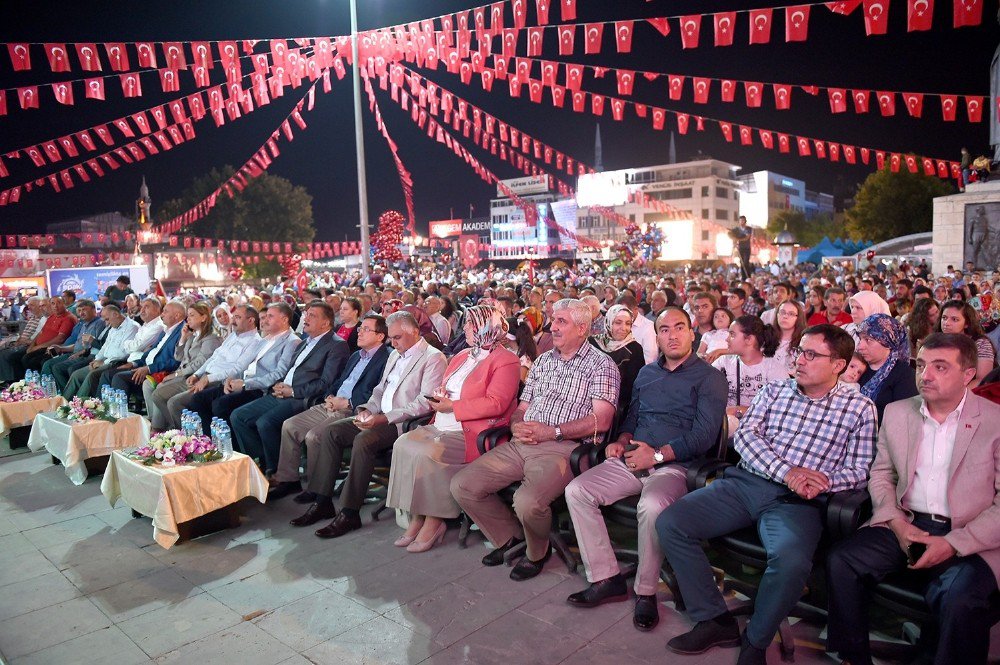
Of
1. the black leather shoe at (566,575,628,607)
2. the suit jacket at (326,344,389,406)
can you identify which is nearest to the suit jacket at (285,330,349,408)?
the suit jacket at (326,344,389,406)

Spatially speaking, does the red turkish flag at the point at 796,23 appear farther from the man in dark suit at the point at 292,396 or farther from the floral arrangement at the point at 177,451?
the floral arrangement at the point at 177,451

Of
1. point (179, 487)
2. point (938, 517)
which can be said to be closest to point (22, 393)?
point (179, 487)

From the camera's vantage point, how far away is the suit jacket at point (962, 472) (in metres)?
2.46

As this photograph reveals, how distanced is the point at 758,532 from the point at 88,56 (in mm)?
10687

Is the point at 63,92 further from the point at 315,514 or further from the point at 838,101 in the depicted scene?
the point at 838,101

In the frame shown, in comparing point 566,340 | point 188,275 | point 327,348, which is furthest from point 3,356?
point 188,275

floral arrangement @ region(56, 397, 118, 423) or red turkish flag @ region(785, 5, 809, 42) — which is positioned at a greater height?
red turkish flag @ region(785, 5, 809, 42)

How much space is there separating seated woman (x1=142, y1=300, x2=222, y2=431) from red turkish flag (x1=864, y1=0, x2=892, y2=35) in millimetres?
8199

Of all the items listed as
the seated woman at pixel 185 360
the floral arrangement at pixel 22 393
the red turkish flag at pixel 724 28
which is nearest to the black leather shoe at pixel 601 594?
the seated woman at pixel 185 360

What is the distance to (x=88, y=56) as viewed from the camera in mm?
9219

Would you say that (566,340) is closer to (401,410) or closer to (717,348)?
(401,410)

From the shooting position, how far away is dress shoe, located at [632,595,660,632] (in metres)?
3.09

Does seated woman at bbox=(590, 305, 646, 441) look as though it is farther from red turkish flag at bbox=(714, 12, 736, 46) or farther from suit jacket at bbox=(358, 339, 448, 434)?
red turkish flag at bbox=(714, 12, 736, 46)

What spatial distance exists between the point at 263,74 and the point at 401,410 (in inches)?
393
